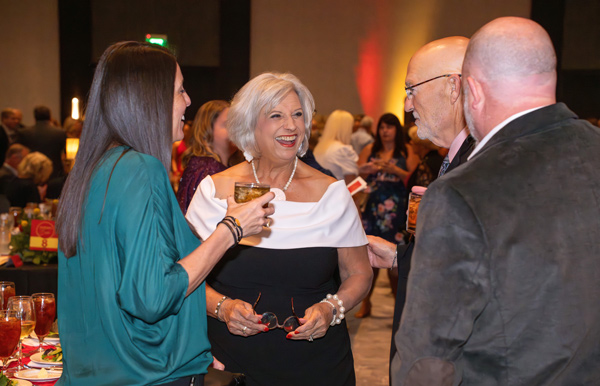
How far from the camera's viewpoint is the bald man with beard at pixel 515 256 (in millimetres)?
1281

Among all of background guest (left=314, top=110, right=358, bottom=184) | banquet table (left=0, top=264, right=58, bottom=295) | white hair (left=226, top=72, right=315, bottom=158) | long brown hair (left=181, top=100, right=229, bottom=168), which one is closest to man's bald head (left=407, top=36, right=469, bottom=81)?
white hair (left=226, top=72, right=315, bottom=158)

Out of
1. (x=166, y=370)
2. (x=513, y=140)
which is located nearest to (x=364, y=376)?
(x=166, y=370)

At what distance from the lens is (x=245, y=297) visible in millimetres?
2410

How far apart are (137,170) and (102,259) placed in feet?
0.77

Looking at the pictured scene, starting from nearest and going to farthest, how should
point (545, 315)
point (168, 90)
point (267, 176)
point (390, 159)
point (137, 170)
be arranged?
1. point (545, 315)
2. point (137, 170)
3. point (168, 90)
4. point (267, 176)
5. point (390, 159)

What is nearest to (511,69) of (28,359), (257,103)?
(257,103)

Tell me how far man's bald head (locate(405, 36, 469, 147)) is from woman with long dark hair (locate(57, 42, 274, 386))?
85cm

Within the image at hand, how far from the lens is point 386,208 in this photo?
618 cm

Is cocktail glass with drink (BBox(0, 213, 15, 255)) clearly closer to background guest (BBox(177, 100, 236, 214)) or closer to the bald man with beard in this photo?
background guest (BBox(177, 100, 236, 214))

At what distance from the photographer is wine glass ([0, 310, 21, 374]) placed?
75.0 inches

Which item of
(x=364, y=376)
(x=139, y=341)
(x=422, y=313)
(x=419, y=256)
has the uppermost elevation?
(x=419, y=256)

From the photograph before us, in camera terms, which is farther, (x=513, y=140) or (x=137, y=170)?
(x=137, y=170)

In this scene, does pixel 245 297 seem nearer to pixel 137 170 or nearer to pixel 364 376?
pixel 137 170

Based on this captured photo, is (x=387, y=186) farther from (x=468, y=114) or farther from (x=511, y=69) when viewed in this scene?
(x=511, y=69)
